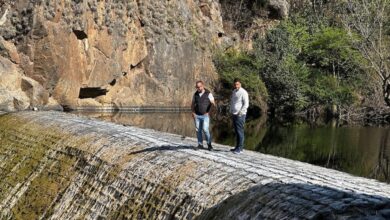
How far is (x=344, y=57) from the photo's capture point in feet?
176

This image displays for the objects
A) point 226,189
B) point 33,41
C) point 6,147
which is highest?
point 33,41

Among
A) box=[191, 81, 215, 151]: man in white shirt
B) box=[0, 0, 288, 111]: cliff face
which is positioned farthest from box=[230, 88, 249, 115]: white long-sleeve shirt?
box=[0, 0, 288, 111]: cliff face

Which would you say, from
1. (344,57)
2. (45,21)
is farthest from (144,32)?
(344,57)

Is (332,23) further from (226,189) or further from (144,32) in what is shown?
(226,189)

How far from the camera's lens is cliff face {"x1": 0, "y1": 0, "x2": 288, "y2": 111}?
33.3 meters

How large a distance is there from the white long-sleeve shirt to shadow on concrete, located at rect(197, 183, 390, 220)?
15.0ft

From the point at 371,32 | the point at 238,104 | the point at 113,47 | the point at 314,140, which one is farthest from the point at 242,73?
the point at 238,104

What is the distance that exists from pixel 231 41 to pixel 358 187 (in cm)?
4800

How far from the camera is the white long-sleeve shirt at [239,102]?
13141 mm

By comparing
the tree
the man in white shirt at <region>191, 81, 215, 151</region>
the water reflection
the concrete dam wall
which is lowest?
the water reflection

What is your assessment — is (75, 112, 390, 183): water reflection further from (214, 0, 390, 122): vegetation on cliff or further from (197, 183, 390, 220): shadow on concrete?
(197, 183, 390, 220): shadow on concrete

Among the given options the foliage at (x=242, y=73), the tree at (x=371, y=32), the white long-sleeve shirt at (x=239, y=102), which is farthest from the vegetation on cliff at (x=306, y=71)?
the white long-sleeve shirt at (x=239, y=102)

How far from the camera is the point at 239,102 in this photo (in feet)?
43.2

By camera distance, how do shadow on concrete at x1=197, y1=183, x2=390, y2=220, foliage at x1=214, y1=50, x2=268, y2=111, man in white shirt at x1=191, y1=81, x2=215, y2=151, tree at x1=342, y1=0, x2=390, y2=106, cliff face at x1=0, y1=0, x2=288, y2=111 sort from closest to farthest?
shadow on concrete at x1=197, y1=183, x2=390, y2=220 → man in white shirt at x1=191, y1=81, x2=215, y2=151 → tree at x1=342, y1=0, x2=390, y2=106 → cliff face at x1=0, y1=0, x2=288, y2=111 → foliage at x1=214, y1=50, x2=268, y2=111
